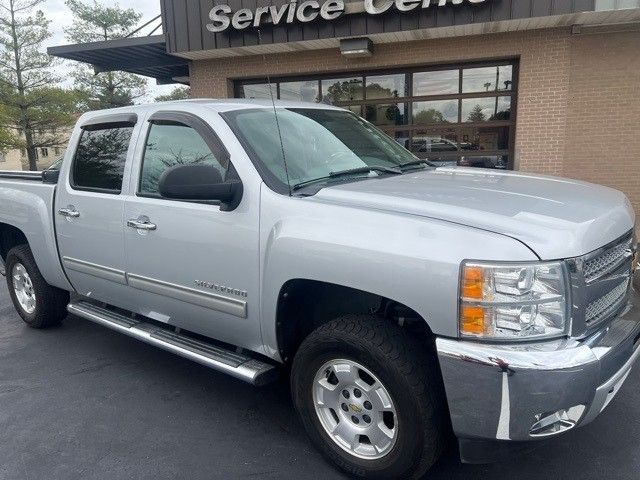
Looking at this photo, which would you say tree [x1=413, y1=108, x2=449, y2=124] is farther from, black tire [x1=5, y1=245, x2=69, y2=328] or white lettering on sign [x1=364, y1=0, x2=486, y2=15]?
black tire [x1=5, y1=245, x2=69, y2=328]

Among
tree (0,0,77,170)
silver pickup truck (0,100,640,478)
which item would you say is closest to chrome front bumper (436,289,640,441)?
silver pickup truck (0,100,640,478)

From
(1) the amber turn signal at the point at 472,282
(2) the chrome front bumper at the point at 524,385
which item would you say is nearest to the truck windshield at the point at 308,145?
(1) the amber turn signal at the point at 472,282

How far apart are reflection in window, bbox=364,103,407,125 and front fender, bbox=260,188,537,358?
28.0ft

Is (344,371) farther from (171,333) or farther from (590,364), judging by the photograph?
(171,333)

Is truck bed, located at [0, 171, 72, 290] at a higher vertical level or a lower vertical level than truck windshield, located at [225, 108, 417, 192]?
lower

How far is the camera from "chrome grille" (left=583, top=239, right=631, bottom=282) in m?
2.26

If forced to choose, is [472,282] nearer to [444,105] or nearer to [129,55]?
[444,105]

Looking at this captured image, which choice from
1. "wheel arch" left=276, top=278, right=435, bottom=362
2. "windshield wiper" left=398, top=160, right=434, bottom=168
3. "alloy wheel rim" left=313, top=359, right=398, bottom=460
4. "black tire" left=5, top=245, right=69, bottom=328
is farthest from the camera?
"black tire" left=5, top=245, right=69, bottom=328

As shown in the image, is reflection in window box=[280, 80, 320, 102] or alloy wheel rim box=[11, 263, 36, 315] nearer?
alloy wheel rim box=[11, 263, 36, 315]

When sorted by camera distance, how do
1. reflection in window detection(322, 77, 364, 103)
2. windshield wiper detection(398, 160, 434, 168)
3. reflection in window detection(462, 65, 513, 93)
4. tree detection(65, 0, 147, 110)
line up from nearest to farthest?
windshield wiper detection(398, 160, 434, 168), reflection in window detection(462, 65, 513, 93), reflection in window detection(322, 77, 364, 103), tree detection(65, 0, 147, 110)

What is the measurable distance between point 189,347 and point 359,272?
1472 mm

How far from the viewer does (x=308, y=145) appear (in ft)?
10.8

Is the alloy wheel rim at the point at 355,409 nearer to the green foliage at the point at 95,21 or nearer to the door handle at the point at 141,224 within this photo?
the door handle at the point at 141,224

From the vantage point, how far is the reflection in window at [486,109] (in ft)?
33.0
